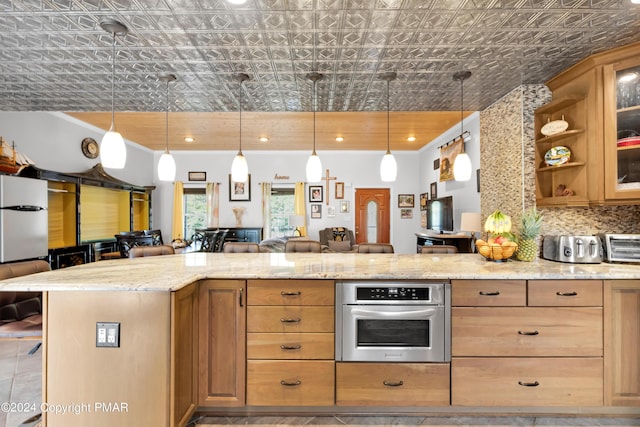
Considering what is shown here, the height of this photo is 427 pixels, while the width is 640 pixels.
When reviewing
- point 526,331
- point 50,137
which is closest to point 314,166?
→ point 526,331

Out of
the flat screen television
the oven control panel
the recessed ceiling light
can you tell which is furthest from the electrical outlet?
the flat screen television

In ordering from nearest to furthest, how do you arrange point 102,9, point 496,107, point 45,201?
point 102,9
point 496,107
point 45,201

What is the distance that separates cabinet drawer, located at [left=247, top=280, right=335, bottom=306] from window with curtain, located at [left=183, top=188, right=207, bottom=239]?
20.1 feet

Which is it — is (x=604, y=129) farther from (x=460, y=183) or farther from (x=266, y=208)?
(x=266, y=208)

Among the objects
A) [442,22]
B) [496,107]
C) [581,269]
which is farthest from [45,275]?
[496,107]

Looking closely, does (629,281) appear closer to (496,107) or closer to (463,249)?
(496,107)

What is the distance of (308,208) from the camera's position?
294 inches

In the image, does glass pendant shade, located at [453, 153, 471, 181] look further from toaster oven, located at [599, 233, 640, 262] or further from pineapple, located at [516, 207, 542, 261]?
toaster oven, located at [599, 233, 640, 262]

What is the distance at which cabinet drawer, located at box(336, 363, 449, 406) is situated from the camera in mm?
1890

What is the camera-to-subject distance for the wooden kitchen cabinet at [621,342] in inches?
72.9

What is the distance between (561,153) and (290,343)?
2505mm

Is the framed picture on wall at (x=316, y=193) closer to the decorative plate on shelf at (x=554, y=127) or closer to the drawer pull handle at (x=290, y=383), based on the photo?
the decorative plate on shelf at (x=554, y=127)

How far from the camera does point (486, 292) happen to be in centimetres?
189

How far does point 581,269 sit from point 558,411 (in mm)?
916
